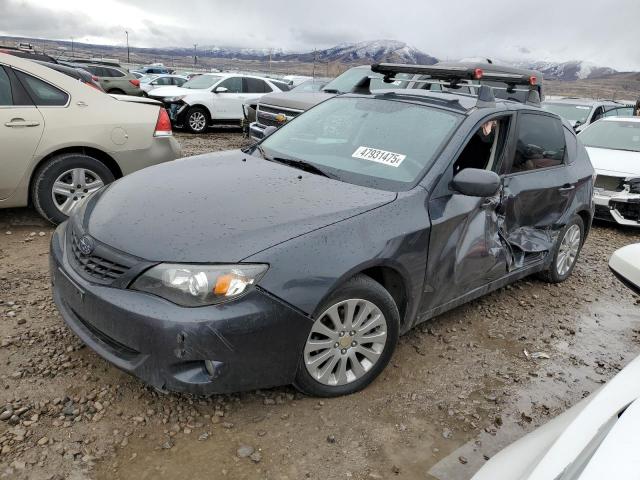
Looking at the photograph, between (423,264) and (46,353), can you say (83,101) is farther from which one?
(423,264)

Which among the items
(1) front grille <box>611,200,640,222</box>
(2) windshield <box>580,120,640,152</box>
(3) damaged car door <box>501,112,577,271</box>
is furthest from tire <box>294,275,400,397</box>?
(2) windshield <box>580,120,640,152</box>

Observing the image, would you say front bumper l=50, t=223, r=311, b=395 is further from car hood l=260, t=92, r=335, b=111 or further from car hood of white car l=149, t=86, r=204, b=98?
car hood of white car l=149, t=86, r=204, b=98

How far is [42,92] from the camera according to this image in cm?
479

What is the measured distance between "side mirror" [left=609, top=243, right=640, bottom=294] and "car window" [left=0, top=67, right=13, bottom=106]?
484 cm

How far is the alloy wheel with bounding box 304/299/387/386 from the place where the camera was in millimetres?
2609

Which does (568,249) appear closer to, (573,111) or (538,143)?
(538,143)

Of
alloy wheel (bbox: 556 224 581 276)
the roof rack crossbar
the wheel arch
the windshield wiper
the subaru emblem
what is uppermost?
the roof rack crossbar

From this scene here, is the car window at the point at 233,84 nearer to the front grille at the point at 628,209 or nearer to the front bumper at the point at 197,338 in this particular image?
the front grille at the point at 628,209

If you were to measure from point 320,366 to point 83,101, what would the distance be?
12.3ft

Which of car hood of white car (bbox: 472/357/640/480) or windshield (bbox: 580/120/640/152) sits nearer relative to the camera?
car hood of white car (bbox: 472/357/640/480)

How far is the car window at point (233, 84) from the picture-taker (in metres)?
13.9

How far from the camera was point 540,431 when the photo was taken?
174 centimetres

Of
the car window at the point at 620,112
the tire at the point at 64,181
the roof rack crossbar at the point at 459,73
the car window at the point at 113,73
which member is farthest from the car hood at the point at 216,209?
the car window at the point at 113,73

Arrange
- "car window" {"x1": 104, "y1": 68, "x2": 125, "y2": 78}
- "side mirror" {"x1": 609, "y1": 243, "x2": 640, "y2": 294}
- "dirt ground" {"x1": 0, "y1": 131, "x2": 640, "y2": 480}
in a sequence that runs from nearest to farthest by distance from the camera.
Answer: "side mirror" {"x1": 609, "y1": 243, "x2": 640, "y2": 294}, "dirt ground" {"x1": 0, "y1": 131, "x2": 640, "y2": 480}, "car window" {"x1": 104, "y1": 68, "x2": 125, "y2": 78}
